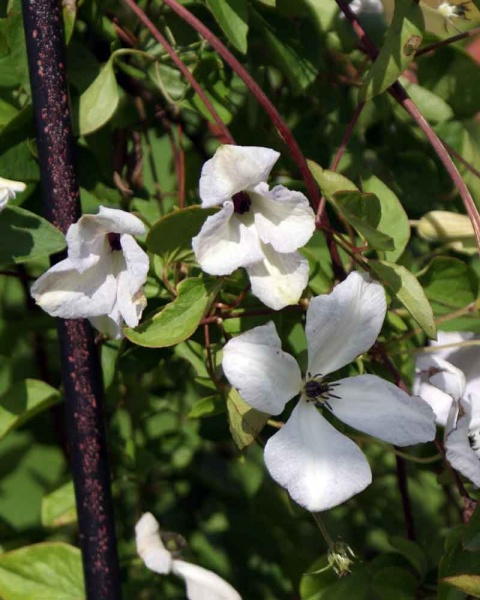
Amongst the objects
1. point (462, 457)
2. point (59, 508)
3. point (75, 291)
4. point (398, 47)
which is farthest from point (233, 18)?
point (59, 508)

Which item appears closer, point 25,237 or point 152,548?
point 25,237

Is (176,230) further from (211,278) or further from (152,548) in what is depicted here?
(152,548)

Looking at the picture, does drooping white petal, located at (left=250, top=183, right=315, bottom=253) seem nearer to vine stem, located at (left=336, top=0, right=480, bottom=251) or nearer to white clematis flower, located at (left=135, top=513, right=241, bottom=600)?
vine stem, located at (left=336, top=0, right=480, bottom=251)

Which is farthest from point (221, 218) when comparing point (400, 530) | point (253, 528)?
point (400, 530)

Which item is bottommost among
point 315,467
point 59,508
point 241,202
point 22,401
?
point 59,508

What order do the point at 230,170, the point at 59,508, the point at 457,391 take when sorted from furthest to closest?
the point at 59,508
the point at 457,391
the point at 230,170

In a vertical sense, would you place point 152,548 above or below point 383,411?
below
